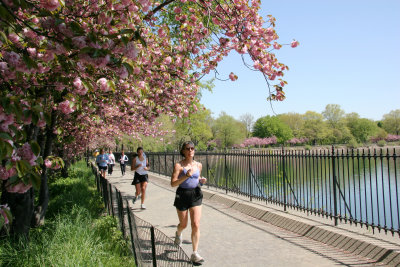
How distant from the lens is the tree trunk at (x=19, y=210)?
642cm

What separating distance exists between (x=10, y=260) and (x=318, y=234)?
525cm

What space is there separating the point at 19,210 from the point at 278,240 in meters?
5.13

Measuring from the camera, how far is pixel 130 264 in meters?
4.41

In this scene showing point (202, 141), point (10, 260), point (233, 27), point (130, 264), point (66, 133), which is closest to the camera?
point (130, 264)

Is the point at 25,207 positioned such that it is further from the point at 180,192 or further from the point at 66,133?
the point at 66,133

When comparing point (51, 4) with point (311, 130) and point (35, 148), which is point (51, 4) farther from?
point (311, 130)

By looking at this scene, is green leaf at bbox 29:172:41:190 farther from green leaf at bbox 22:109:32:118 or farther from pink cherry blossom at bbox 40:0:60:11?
pink cherry blossom at bbox 40:0:60:11

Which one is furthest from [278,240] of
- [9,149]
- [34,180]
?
[9,149]

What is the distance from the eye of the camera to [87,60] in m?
2.72

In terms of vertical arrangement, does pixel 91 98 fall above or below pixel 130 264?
above

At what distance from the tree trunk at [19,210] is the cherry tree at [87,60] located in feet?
0.06

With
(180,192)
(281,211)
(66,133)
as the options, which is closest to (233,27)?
(180,192)

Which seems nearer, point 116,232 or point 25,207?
point 116,232

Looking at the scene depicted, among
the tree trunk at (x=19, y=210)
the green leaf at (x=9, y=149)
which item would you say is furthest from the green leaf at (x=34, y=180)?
the tree trunk at (x=19, y=210)
